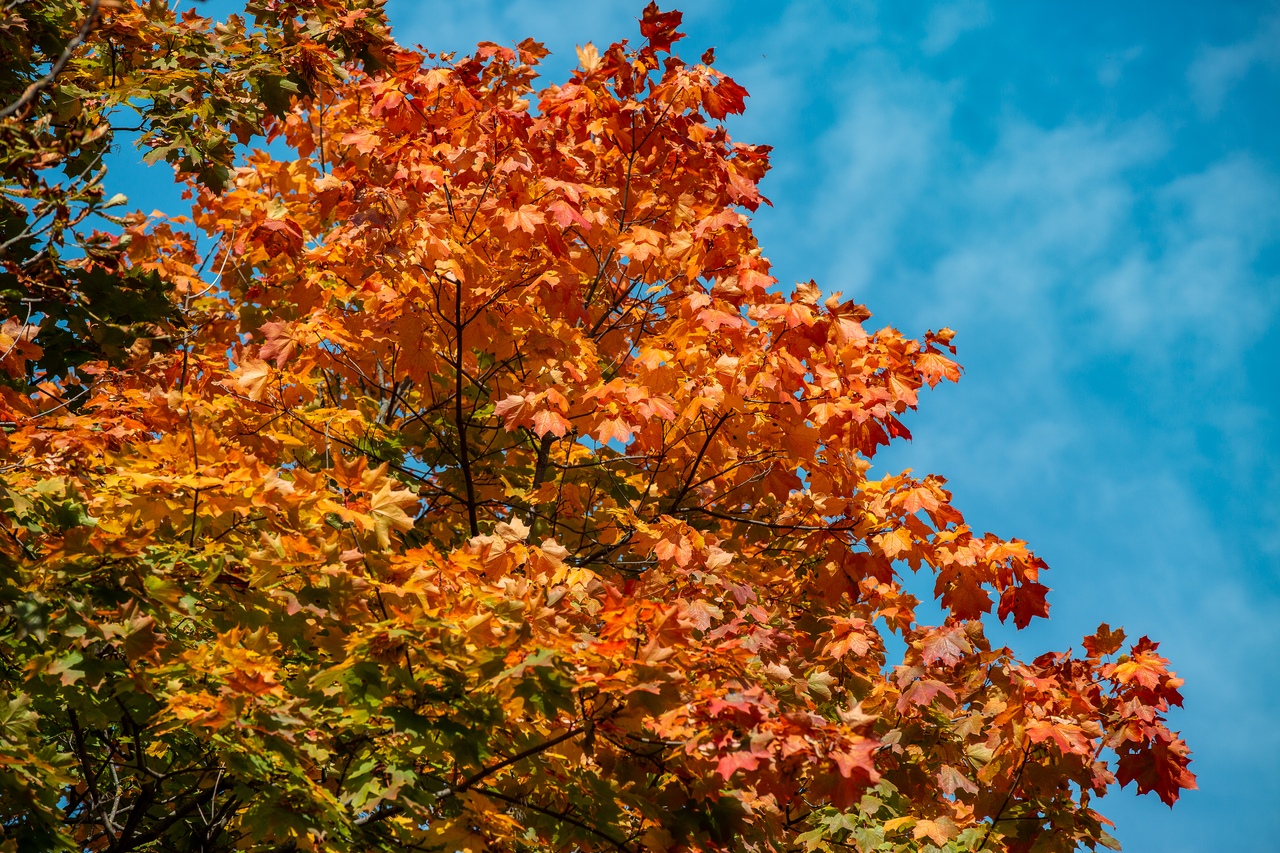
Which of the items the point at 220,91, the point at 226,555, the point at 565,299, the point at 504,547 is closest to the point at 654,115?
the point at 565,299

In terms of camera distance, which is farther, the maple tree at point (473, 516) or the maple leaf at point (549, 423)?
the maple leaf at point (549, 423)

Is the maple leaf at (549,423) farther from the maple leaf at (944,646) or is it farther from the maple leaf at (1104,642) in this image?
the maple leaf at (1104,642)

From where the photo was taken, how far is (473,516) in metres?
6.46

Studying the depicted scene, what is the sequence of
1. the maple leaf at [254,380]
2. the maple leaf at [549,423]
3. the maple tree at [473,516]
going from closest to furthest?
the maple tree at [473,516] < the maple leaf at [549,423] < the maple leaf at [254,380]

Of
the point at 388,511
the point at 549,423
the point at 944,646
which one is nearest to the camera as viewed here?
the point at 388,511

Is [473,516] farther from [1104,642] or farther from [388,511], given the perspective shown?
[1104,642]

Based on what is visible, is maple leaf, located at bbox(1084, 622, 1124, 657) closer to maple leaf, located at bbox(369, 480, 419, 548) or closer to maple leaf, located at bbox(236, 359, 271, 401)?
maple leaf, located at bbox(369, 480, 419, 548)

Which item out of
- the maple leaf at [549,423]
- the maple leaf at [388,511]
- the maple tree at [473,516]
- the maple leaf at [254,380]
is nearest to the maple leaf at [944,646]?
the maple tree at [473,516]

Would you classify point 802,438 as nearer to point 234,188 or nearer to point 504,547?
point 504,547

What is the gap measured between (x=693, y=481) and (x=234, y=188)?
471 centimetres

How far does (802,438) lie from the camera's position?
6461mm

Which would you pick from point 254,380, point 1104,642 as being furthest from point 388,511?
point 1104,642

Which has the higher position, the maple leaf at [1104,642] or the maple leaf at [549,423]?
the maple leaf at [1104,642]

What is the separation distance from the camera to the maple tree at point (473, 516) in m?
4.29
